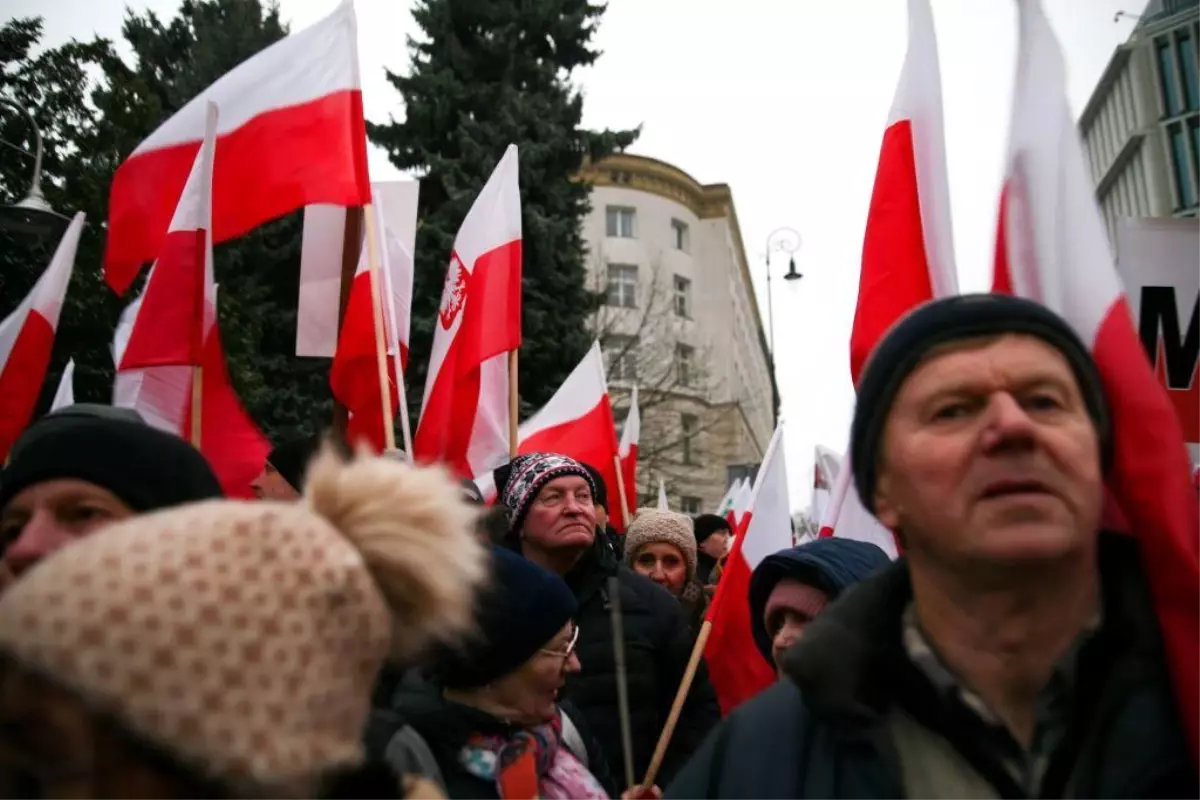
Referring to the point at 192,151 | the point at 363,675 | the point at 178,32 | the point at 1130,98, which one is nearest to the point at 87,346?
the point at 192,151

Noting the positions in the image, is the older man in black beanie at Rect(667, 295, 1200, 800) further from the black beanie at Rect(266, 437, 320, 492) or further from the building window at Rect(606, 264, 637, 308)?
the building window at Rect(606, 264, 637, 308)

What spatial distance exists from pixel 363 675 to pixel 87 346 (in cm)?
869

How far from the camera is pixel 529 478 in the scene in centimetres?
358

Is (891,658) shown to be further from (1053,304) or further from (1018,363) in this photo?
(1053,304)

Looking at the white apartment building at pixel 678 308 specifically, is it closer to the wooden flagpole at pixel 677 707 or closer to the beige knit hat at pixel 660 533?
the beige knit hat at pixel 660 533

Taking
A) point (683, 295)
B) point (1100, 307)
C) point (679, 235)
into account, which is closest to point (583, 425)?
point (1100, 307)

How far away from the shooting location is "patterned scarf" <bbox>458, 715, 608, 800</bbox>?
2.17 metres

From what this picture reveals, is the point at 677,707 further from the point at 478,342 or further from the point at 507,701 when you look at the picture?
the point at 478,342

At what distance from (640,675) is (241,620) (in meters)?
2.29

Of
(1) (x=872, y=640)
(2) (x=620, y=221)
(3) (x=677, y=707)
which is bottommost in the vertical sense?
(3) (x=677, y=707)

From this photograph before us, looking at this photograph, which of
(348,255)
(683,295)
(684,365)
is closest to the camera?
(348,255)

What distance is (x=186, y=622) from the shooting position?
1.11 meters

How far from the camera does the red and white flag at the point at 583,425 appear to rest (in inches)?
252

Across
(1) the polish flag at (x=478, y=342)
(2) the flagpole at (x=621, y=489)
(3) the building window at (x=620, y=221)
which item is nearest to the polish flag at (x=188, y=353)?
(1) the polish flag at (x=478, y=342)
